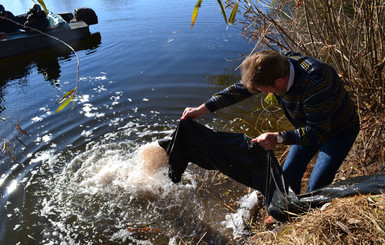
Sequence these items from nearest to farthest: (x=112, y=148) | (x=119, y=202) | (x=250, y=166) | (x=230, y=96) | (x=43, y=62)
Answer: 1. (x=230, y=96)
2. (x=250, y=166)
3. (x=119, y=202)
4. (x=112, y=148)
5. (x=43, y=62)

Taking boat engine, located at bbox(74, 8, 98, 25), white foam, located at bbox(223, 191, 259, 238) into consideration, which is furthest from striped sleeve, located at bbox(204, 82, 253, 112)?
boat engine, located at bbox(74, 8, 98, 25)

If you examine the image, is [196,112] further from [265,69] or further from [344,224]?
[344,224]

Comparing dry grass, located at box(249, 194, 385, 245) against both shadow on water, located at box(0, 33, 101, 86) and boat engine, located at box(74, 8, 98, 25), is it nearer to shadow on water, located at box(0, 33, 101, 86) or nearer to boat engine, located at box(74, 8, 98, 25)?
shadow on water, located at box(0, 33, 101, 86)

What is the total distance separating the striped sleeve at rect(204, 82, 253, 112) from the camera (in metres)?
2.96

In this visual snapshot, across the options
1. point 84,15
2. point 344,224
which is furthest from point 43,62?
point 344,224

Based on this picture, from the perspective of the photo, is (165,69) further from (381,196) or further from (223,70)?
(381,196)

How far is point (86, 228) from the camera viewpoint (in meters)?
3.72

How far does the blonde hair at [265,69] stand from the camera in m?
2.25

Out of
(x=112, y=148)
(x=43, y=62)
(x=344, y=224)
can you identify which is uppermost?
(x=344, y=224)

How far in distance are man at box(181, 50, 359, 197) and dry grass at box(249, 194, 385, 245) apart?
0.50 metres

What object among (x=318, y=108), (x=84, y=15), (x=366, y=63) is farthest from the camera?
(x=84, y=15)

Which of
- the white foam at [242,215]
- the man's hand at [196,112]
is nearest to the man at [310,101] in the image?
the man's hand at [196,112]

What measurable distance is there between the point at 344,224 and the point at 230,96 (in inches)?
60.5

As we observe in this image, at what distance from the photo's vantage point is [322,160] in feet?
9.02
